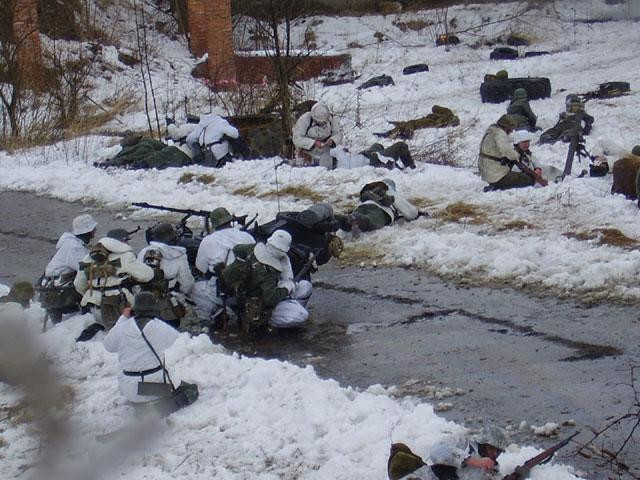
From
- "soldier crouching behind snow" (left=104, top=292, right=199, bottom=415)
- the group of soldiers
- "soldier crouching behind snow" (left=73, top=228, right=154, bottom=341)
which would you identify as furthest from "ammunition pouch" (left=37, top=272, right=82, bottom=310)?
the group of soldiers

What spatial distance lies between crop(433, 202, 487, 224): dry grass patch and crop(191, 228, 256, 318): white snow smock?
11.6ft

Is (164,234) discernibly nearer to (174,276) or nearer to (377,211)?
(174,276)

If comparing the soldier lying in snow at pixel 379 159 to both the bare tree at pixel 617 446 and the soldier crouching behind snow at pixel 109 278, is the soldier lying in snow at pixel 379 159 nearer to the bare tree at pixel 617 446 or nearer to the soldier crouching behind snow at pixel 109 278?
the soldier crouching behind snow at pixel 109 278

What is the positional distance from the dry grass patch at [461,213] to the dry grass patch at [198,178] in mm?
4870

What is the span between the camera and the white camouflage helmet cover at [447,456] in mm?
5297

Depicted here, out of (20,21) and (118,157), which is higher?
(20,21)

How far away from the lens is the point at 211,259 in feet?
30.8

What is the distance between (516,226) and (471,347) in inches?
143

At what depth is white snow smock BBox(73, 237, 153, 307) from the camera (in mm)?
8805

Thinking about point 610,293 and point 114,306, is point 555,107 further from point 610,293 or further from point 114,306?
point 114,306

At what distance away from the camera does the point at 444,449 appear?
534 centimetres

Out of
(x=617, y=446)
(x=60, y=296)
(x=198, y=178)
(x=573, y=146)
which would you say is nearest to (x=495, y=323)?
(x=617, y=446)

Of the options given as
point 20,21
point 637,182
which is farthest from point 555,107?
point 20,21

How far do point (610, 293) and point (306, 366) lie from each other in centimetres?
305
